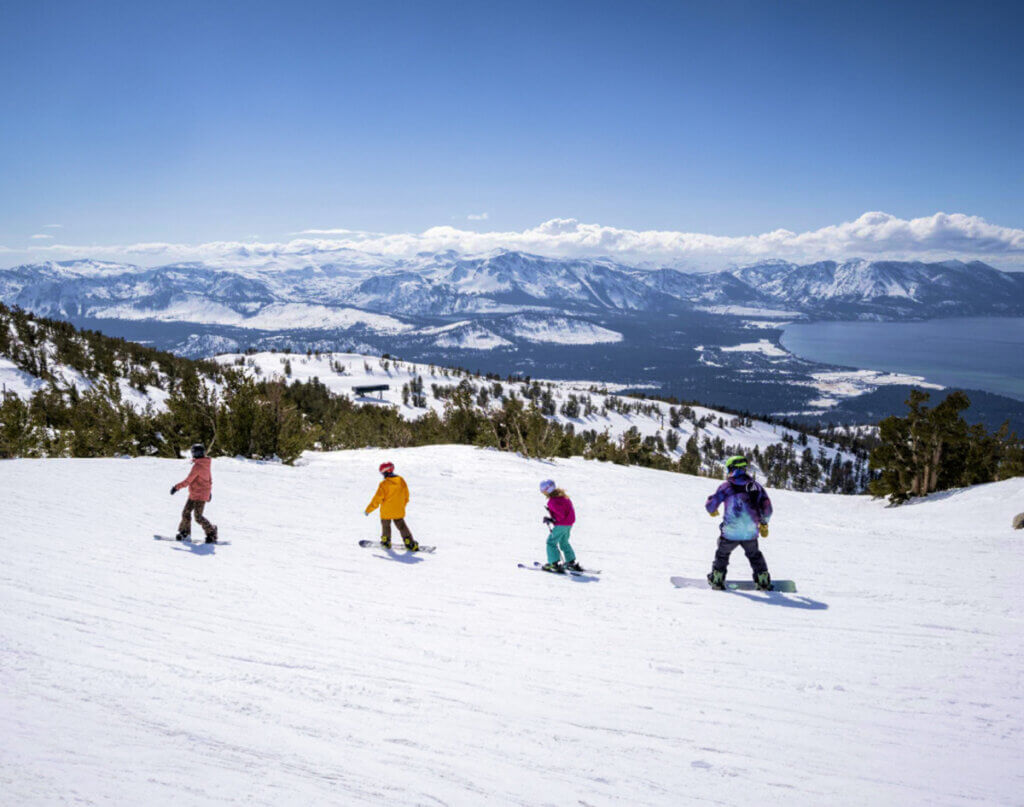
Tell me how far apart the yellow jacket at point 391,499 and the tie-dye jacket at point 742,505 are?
4.84m

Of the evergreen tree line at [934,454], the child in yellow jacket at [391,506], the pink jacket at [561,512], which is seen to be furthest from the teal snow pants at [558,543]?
the evergreen tree line at [934,454]

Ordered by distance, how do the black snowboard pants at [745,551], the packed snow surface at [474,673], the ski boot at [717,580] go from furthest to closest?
the ski boot at [717,580]
the black snowboard pants at [745,551]
the packed snow surface at [474,673]

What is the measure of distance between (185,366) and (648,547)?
176 feet

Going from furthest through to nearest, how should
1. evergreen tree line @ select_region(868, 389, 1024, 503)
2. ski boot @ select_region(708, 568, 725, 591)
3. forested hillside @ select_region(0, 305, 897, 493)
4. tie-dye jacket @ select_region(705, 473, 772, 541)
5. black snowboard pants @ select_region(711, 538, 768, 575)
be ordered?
1. evergreen tree line @ select_region(868, 389, 1024, 503)
2. forested hillside @ select_region(0, 305, 897, 493)
3. ski boot @ select_region(708, 568, 725, 591)
4. black snowboard pants @ select_region(711, 538, 768, 575)
5. tie-dye jacket @ select_region(705, 473, 772, 541)

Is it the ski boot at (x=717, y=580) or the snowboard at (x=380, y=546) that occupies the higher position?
the ski boot at (x=717, y=580)

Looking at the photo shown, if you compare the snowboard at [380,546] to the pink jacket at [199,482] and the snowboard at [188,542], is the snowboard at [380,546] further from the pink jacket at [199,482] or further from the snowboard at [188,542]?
the pink jacket at [199,482]

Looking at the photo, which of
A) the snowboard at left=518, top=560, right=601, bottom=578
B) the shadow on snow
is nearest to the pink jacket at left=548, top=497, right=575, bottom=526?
the snowboard at left=518, top=560, right=601, bottom=578

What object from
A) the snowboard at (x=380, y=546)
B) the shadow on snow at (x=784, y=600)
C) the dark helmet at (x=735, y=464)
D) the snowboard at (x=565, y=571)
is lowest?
the snowboard at (x=380, y=546)

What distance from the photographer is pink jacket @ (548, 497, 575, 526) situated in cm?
814

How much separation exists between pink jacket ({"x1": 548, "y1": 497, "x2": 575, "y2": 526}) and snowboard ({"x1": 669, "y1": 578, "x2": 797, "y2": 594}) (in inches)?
69.7

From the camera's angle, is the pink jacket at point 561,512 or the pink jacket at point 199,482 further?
the pink jacket at point 199,482

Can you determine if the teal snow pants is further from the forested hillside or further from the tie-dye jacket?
the forested hillside

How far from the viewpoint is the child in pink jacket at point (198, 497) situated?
8.50 meters

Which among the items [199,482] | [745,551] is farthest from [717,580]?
[199,482]
